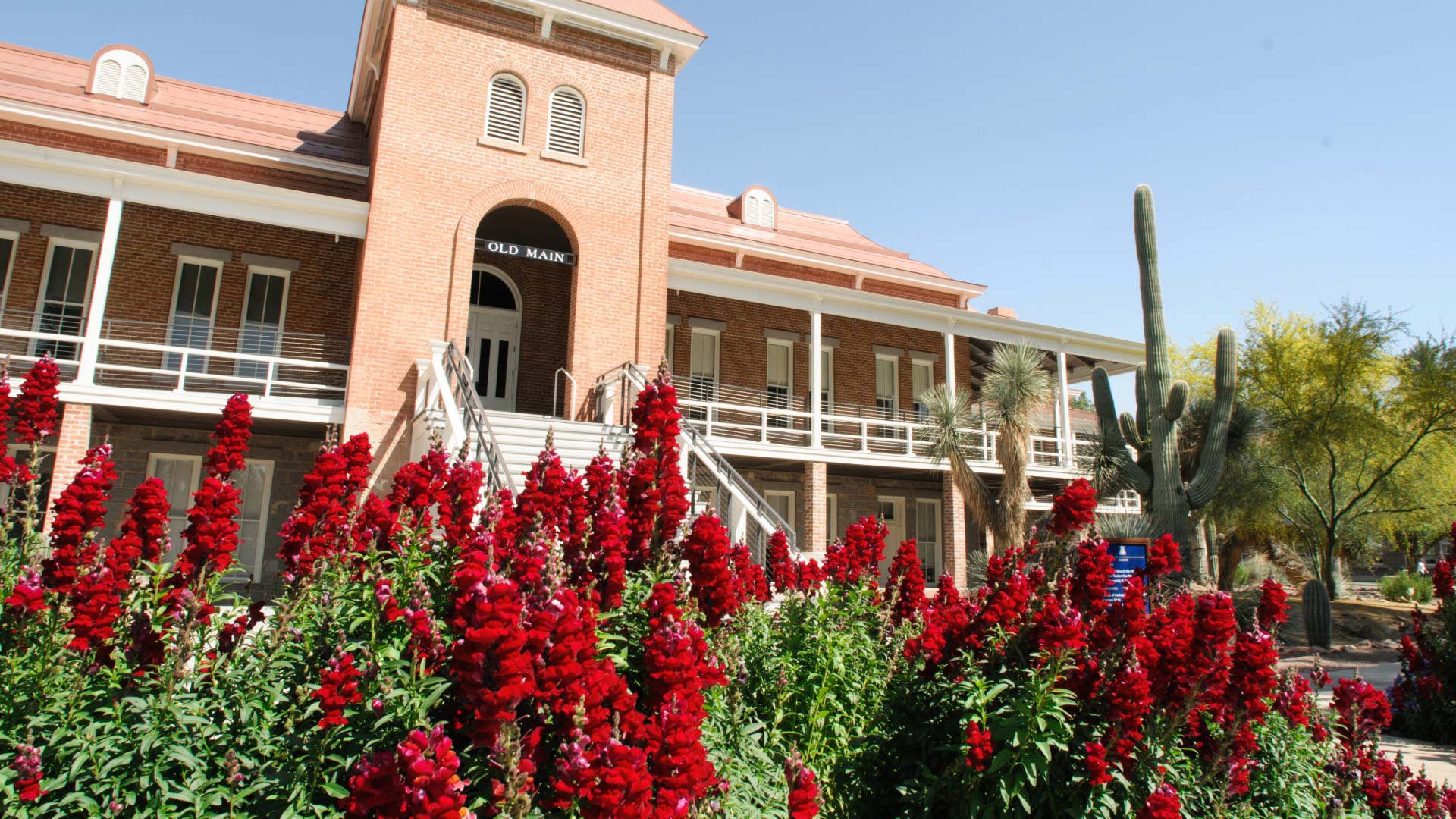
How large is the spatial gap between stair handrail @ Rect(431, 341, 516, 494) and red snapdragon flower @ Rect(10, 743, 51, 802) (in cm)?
592

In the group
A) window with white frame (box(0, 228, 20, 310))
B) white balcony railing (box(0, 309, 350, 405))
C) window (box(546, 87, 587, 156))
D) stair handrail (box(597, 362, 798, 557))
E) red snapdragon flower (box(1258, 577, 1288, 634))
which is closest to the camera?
red snapdragon flower (box(1258, 577, 1288, 634))

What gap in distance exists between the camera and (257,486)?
15359mm

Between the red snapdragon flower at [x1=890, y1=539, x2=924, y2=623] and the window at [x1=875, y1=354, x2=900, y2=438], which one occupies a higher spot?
the window at [x1=875, y1=354, x2=900, y2=438]

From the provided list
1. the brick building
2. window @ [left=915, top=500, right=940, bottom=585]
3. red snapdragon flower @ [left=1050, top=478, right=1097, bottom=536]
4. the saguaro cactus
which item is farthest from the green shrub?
red snapdragon flower @ [left=1050, top=478, right=1097, bottom=536]

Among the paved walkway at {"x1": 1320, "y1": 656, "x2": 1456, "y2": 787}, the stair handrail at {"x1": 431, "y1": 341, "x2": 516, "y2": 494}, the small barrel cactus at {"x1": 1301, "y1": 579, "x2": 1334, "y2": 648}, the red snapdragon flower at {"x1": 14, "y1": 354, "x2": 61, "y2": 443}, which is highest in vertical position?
the stair handrail at {"x1": 431, "y1": 341, "x2": 516, "y2": 494}

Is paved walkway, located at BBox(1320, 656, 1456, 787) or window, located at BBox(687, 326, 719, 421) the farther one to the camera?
window, located at BBox(687, 326, 719, 421)

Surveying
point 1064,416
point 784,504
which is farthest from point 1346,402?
point 784,504

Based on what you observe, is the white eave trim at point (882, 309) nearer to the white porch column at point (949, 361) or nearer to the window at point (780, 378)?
the white porch column at point (949, 361)

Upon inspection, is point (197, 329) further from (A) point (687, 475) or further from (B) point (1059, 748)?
(B) point (1059, 748)

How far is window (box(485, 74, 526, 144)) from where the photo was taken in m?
15.9

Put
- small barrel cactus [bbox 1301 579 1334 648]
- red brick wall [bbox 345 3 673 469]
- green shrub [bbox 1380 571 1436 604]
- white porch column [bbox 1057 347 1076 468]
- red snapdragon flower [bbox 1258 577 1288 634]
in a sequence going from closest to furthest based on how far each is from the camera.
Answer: red snapdragon flower [bbox 1258 577 1288 634], red brick wall [bbox 345 3 673 469], small barrel cactus [bbox 1301 579 1334 648], white porch column [bbox 1057 347 1076 468], green shrub [bbox 1380 571 1436 604]

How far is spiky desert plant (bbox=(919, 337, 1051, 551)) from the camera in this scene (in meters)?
17.1

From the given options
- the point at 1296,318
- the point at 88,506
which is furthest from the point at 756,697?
the point at 1296,318

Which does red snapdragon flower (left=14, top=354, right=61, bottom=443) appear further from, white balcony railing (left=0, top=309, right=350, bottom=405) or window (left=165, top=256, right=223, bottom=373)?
window (left=165, top=256, right=223, bottom=373)
